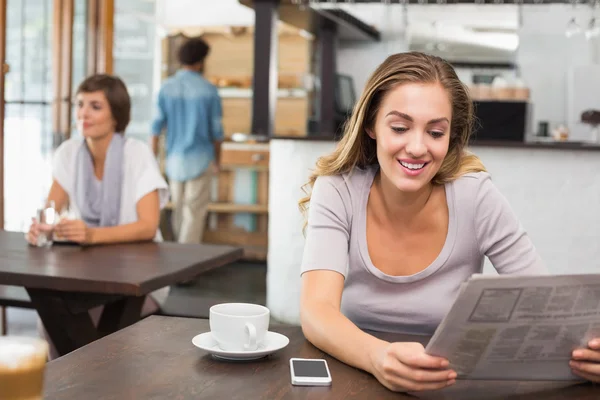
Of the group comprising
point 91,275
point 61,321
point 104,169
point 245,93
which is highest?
point 245,93

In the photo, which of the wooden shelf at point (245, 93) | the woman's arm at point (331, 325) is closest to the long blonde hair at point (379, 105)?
the woman's arm at point (331, 325)

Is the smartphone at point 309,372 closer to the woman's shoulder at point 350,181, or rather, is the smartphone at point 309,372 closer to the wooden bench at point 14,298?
the woman's shoulder at point 350,181

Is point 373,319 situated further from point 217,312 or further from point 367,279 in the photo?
point 217,312

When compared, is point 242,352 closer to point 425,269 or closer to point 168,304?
point 425,269

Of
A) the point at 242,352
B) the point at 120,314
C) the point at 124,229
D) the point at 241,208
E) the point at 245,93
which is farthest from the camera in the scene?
the point at 245,93

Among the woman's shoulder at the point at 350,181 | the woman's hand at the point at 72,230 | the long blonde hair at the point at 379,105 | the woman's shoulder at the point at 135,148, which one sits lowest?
the woman's hand at the point at 72,230

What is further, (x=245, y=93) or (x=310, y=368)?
(x=245, y=93)

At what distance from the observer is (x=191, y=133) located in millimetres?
5930

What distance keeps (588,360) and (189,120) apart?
4.87 meters

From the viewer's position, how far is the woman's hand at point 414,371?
1.23 metres

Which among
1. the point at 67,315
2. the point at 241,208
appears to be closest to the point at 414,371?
the point at 67,315

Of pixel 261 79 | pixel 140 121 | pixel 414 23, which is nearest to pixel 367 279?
pixel 261 79

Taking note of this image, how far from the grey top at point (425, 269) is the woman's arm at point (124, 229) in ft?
3.44

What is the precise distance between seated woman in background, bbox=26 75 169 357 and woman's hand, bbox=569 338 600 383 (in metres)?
1.95
